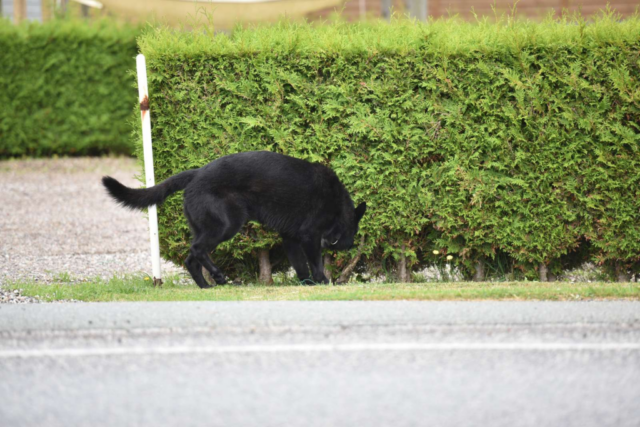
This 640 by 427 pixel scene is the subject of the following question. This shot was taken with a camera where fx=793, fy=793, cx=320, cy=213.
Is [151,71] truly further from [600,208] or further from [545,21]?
[600,208]

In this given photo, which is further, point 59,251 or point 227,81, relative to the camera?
point 59,251

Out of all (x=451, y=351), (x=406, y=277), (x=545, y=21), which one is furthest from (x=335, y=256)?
(x=451, y=351)

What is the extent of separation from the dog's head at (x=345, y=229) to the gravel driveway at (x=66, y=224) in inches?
93.3

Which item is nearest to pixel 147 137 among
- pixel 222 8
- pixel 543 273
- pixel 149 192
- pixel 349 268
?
pixel 149 192

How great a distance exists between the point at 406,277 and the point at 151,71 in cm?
333

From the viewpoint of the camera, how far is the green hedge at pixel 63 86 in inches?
640

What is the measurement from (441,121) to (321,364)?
393cm

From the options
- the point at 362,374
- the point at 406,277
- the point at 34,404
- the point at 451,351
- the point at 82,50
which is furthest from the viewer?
the point at 82,50

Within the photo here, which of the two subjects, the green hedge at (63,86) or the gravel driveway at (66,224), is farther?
the green hedge at (63,86)

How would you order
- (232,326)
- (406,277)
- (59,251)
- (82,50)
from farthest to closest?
(82,50), (59,251), (406,277), (232,326)

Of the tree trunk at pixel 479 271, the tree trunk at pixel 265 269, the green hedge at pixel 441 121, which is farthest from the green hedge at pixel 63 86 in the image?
the tree trunk at pixel 479 271

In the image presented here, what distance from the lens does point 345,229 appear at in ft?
25.3

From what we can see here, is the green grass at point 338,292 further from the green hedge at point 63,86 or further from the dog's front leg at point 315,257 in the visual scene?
the green hedge at point 63,86

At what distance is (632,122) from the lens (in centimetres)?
751
